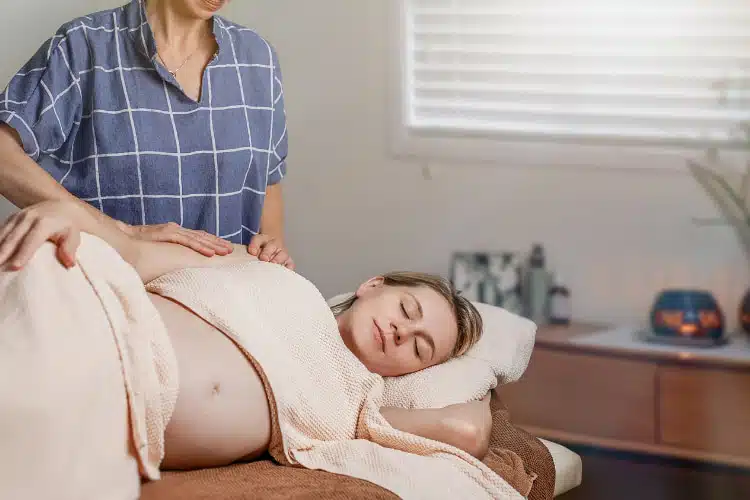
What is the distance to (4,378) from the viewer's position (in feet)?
4.66

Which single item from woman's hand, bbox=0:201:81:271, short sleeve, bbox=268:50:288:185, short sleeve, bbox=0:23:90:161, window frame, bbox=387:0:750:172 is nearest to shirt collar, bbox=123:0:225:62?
short sleeve, bbox=0:23:90:161

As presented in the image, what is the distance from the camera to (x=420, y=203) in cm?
346

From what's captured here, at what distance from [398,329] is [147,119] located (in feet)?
2.42

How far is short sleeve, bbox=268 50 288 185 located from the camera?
2541 mm

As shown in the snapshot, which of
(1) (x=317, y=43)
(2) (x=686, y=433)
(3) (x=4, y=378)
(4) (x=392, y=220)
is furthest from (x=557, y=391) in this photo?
(3) (x=4, y=378)

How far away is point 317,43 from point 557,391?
1.32 meters

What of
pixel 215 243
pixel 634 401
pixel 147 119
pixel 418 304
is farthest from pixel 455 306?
pixel 634 401

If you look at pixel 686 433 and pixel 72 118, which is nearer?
pixel 72 118

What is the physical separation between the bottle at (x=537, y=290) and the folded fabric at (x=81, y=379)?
1.69 m

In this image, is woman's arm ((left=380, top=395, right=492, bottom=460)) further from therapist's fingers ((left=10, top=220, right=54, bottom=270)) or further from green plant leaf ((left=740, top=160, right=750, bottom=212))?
green plant leaf ((left=740, top=160, right=750, bottom=212))

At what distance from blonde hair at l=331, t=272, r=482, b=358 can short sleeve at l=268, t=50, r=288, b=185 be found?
1.72ft

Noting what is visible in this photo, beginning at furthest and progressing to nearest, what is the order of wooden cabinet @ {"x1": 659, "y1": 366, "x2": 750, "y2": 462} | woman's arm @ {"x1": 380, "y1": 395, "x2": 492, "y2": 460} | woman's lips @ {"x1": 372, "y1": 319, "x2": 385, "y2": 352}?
wooden cabinet @ {"x1": 659, "y1": 366, "x2": 750, "y2": 462} < woman's lips @ {"x1": 372, "y1": 319, "x2": 385, "y2": 352} < woman's arm @ {"x1": 380, "y1": 395, "x2": 492, "y2": 460}

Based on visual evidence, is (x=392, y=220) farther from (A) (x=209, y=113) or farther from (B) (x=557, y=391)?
(A) (x=209, y=113)

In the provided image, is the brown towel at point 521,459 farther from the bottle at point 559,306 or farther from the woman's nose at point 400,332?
the bottle at point 559,306
